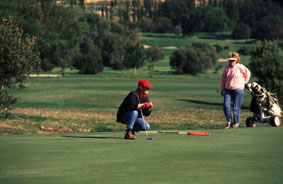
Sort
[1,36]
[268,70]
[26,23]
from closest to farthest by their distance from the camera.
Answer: [1,36] < [268,70] < [26,23]

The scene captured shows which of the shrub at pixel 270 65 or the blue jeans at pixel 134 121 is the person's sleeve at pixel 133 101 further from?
the shrub at pixel 270 65

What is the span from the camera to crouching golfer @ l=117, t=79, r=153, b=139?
16406 millimetres

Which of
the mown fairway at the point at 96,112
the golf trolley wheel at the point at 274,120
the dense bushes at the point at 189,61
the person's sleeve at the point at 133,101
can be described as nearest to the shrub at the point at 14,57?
the mown fairway at the point at 96,112

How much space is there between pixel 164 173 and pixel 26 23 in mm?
109441

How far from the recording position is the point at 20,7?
129500 millimetres

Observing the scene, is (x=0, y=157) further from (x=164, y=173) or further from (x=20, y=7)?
A: (x=20, y=7)

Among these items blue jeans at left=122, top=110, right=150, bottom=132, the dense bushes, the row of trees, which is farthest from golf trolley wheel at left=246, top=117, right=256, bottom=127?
the dense bushes

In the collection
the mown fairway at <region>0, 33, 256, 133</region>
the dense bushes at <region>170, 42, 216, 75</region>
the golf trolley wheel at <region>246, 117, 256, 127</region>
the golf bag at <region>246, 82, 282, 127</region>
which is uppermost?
the golf bag at <region>246, 82, 282, 127</region>

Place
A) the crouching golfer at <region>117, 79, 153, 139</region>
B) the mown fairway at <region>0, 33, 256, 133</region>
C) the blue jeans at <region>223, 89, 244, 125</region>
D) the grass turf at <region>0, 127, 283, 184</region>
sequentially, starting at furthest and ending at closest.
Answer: the mown fairway at <region>0, 33, 256, 133</region>
the blue jeans at <region>223, 89, 244, 125</region>
the crouching golfer at <region>117, 79, 153, 139</region>
the grass turf at <region>0, 127, 283, 184</region>

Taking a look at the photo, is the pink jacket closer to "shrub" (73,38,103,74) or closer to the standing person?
the standing person

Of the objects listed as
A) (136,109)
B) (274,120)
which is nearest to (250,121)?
(274,120)

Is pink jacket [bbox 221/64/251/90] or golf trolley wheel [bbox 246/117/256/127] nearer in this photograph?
pink jacket [bbox 221/64/251/90]

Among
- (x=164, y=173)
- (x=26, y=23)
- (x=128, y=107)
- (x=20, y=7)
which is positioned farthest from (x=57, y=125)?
(x=20, y=7)

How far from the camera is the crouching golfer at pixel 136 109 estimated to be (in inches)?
646
